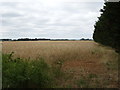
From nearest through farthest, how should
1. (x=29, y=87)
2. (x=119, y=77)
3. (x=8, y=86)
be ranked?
(x=8, y=86), (x=29, y=87), (x=119, y=77)

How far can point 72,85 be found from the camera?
9.64 meters

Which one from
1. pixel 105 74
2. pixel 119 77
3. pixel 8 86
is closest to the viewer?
pixel 8 86

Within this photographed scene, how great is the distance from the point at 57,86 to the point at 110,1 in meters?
7.09

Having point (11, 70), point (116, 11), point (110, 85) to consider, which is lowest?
point (110, 85)

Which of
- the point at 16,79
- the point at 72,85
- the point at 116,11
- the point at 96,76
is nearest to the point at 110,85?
the point at 72,85

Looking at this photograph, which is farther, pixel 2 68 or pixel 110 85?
pixel 110 85

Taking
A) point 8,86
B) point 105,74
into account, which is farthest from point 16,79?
point 105,74

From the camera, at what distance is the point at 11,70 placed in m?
8.07

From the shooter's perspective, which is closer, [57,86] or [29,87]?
[29,87]

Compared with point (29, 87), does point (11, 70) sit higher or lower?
higher

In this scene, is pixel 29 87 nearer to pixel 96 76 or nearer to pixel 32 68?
pixel 32 68

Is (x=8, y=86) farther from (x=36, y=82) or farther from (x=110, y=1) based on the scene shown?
(x=110, y=1)

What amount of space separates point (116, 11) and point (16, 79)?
810cm

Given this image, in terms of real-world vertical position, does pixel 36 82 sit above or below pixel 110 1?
below
